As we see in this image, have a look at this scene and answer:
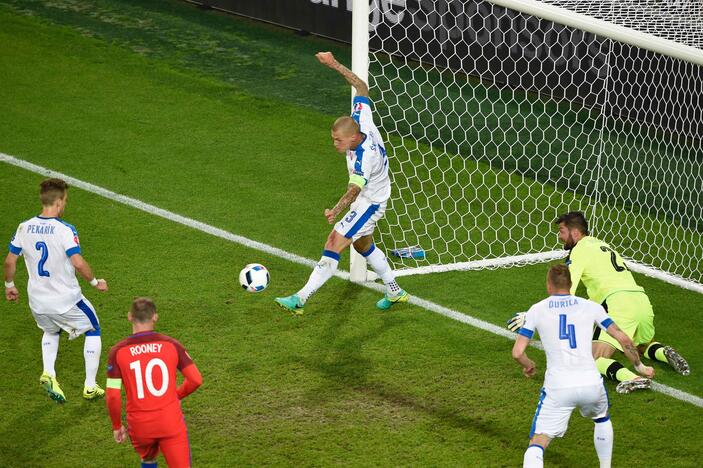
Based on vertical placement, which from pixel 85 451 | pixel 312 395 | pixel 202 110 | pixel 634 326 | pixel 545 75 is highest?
pixel 545 75

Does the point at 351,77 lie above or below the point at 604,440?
above

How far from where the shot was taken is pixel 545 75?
13.8 m

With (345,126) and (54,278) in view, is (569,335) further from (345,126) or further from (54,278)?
(54,278)

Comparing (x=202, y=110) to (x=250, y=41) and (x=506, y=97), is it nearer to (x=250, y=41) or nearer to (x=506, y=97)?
(x=250, y=41)

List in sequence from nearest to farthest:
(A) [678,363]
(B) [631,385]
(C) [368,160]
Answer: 1. (B) [631,385]
2. (A) [678,363]
3. (C) [368,160]

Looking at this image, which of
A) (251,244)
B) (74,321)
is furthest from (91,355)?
(251,244)

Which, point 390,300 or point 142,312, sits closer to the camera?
point 142,312

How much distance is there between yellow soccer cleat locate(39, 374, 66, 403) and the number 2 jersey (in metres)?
1.84

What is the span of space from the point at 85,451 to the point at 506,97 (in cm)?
777

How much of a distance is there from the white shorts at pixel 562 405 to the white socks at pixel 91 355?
3332 millimetres

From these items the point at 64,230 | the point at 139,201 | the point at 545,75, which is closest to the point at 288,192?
the point at 139,201

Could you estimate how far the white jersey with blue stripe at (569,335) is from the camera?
23.2ft

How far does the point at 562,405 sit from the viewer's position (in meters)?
7.11

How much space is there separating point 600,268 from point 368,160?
2.15 m
